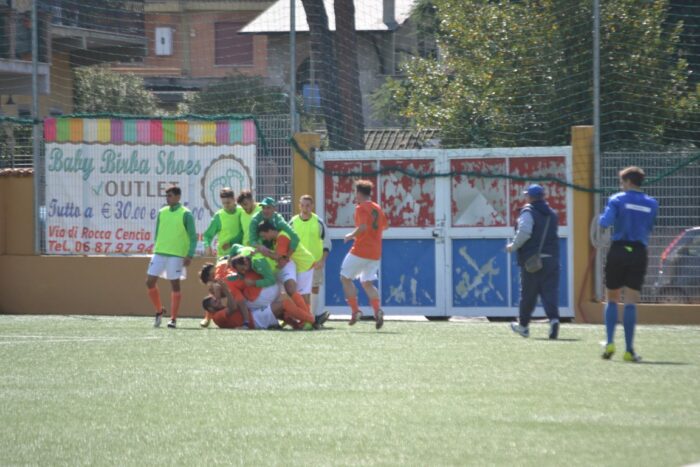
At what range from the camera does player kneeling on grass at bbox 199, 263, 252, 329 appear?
53.6 ft

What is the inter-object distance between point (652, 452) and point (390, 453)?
1354 millimetres

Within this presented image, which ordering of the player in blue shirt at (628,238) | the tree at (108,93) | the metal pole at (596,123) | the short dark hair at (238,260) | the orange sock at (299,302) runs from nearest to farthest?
the player in blue shirt at (628,238), the short dark hair at (238,260), the orange sock at (299,302), the metal pole at (596,123), the tree at (108,93)

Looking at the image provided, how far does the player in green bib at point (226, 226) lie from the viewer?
17.4m

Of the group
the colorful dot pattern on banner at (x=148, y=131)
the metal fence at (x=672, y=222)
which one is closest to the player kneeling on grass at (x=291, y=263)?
the colorful dot pattern on banner at (x=148, y=131)

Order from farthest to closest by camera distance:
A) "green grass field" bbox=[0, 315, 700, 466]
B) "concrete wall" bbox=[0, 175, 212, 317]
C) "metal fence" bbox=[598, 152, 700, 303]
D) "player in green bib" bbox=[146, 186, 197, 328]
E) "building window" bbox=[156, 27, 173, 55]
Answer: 1. "building window" bbox=[156, 27, 173, 55]
2. "concrete wall" bbox=[0, 175, 212, 317]
3. "metal fence" bbox=[598, 152, 700, 303]
4. "player in green bib" bbox=[146, 186, 197, 328]
5. "green grass field" bbox=[0, 315, 700, 466]

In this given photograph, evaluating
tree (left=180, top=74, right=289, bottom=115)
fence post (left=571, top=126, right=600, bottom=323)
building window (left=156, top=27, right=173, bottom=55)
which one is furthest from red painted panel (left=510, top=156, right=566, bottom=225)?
building window (left=156, top=27, right=173, bottom=55)

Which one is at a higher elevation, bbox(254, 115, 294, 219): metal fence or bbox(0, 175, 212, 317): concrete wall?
bbox(254, 115, 294, 219): metal fence

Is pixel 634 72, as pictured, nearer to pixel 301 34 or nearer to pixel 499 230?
pixel 499 230

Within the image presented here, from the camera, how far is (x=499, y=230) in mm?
18875

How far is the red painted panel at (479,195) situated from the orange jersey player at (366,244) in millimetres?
2508

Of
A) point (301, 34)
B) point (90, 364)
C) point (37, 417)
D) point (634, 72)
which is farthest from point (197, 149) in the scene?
point (301, 34)

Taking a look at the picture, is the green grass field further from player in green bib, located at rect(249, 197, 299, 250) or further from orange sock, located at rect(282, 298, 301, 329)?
player in green bib, located at rect(249, 197, 299, 250)

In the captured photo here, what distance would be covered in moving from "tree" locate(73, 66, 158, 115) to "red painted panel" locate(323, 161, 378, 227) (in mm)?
6827

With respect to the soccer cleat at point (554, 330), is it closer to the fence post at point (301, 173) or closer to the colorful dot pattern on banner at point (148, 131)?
the fence post at point (301, 173)
